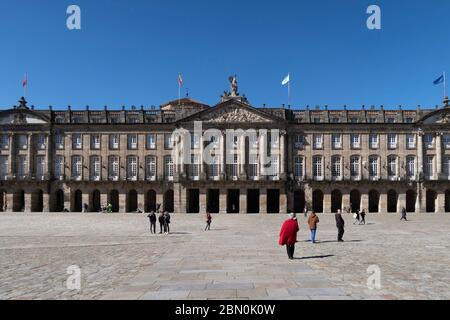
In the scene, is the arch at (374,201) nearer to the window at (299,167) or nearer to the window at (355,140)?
the window at (355,140)

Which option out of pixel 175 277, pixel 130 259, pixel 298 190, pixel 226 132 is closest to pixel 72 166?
pixel 226 132

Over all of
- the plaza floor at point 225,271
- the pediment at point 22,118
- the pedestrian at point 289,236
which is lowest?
the plaza floor at point 225,271

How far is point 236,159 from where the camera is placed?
192ft

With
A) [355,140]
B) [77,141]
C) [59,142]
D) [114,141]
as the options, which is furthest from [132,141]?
[355,140]

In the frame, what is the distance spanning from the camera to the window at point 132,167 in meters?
59.6

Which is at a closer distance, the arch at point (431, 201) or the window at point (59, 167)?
the arch at point (431, 201)

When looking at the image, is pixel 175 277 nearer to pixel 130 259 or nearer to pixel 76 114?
pixel 130 259

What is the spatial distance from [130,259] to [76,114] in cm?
5111

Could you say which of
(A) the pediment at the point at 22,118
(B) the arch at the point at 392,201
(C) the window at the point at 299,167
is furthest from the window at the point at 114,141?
(B) the arch at the point at 392,201

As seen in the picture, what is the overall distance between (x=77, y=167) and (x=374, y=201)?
149 ft

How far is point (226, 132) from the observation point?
2306 inches

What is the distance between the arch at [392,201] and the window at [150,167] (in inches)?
1403

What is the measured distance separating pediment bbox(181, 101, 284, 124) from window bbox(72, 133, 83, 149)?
16109mm

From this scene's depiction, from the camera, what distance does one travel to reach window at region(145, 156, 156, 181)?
5950 cm
